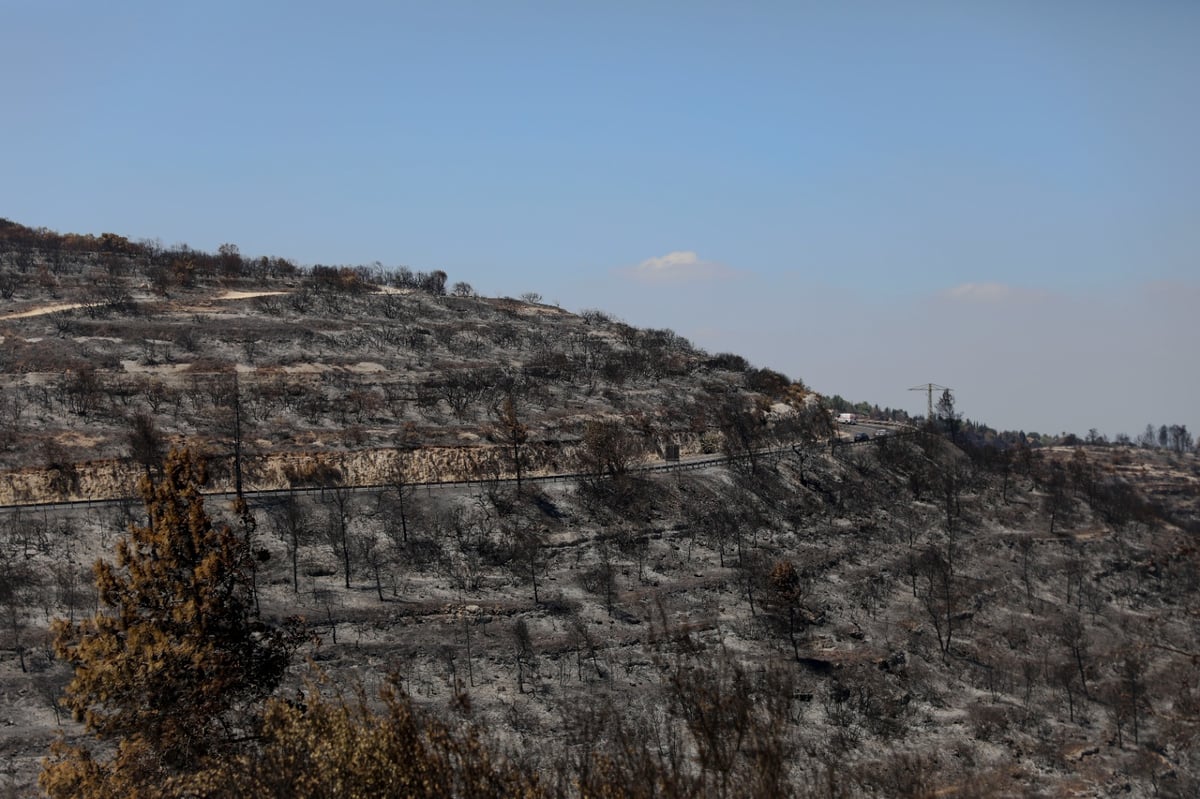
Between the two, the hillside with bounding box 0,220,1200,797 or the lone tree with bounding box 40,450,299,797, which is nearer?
the lone tree with bounding box 40,450,299,797

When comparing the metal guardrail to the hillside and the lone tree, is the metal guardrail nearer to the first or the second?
the hillside

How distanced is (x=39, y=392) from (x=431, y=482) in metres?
31.4

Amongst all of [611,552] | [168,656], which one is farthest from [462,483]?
[168,656]

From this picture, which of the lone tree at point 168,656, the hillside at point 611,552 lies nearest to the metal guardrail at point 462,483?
the hillside at point 611,552

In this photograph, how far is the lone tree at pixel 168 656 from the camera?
22.4m

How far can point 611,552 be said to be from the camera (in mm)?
57188

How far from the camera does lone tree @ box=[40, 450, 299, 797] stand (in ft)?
73.4

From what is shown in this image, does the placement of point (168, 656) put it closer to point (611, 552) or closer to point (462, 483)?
point (611, 552)

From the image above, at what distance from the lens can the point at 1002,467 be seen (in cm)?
8806

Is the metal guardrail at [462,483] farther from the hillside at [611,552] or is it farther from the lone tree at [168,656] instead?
the lone tree at [168,656]

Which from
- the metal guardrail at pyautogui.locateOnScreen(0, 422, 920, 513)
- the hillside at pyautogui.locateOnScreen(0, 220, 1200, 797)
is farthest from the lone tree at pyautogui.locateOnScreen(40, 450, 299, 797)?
the metal guardrail at pyautogui.locateOnScreen(0, 422, 920, 513)

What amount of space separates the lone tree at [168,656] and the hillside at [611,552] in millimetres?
7195

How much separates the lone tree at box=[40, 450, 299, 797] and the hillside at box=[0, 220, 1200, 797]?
719 cm

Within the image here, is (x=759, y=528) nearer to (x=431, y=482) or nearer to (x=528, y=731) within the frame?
(x=431, y=482)
